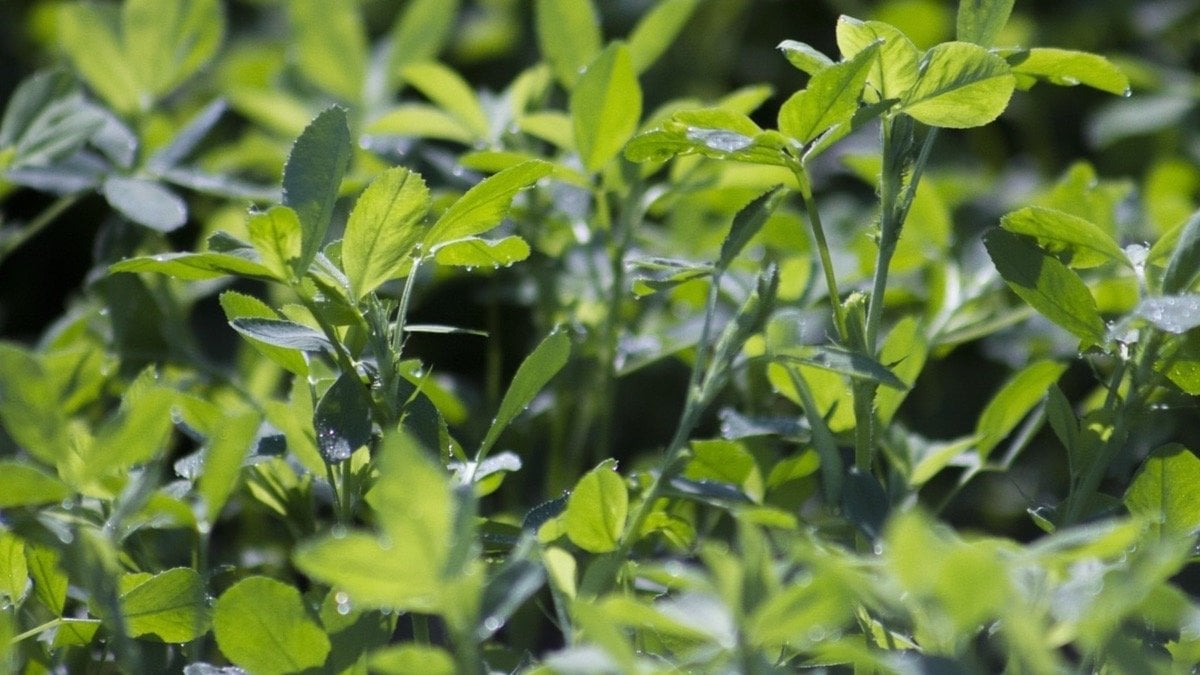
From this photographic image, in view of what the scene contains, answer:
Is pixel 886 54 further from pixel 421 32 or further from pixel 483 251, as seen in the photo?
pixel 421 32

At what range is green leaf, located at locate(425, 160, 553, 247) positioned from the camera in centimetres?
57

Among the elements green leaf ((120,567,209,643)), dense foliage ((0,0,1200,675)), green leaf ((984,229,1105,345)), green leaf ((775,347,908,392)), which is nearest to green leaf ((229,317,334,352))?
dense foliage ((0,0,1200,675))

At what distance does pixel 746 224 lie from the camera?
62cm

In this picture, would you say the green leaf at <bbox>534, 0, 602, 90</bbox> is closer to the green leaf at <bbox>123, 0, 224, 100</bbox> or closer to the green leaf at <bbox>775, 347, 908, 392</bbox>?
the green leaf at <bbox>123, 0, 224, 100</bbox>

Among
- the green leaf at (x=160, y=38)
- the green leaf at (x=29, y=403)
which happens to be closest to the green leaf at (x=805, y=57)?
the green leaf at (x=29, y=403)

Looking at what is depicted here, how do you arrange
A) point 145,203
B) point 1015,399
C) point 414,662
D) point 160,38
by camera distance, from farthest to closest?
1. point 160,38
2. point 145,203
3. point 1015,399
4. point 414,662

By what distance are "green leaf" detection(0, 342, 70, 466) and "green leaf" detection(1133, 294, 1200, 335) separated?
45 centimetres

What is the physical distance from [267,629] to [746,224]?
→ 0.95 ft

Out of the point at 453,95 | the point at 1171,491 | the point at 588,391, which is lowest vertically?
the point at 588,391

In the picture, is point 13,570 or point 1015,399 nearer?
point 13,570

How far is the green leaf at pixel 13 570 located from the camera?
23.4 inches

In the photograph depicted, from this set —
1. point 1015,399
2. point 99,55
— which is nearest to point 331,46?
point 99,55

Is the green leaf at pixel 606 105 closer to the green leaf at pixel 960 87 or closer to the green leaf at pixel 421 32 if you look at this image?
the green leaf at pixel 960 87

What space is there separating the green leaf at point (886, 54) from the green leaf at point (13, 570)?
44 centimetres
